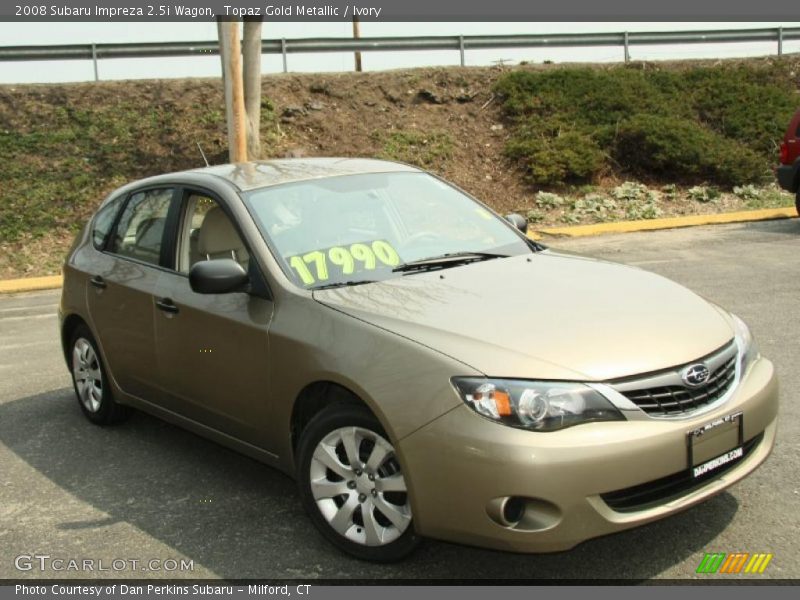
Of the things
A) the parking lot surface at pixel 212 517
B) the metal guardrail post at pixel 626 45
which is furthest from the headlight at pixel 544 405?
the metal guardrail post at pixel 626 45

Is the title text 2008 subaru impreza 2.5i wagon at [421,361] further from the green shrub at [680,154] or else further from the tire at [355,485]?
the green shrub at [680,154]

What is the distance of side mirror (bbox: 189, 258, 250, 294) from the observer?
181 inches

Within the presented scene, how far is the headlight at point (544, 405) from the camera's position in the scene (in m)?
3.62

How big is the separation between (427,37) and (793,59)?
9.30 meters

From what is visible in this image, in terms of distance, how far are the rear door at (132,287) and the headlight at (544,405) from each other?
8.16 feet

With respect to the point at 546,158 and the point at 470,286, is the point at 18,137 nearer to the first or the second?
the point at 546,158

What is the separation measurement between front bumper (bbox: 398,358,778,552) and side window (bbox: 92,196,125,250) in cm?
328

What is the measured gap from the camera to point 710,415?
3.84 metres

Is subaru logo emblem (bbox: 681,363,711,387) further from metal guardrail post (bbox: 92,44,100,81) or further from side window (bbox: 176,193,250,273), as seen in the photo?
metal guardrail post (bbox: 92,44,100,81)

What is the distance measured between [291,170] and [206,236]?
0.61 meters

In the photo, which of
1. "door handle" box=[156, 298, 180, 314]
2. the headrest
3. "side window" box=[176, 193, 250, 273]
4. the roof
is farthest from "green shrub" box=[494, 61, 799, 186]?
"door handle" box=[156, 298, 180, 314]

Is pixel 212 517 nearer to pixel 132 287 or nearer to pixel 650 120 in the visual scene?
pixel 132 287

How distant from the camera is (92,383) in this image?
641cm

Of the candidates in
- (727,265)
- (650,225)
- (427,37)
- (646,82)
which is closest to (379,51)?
(427,37)
